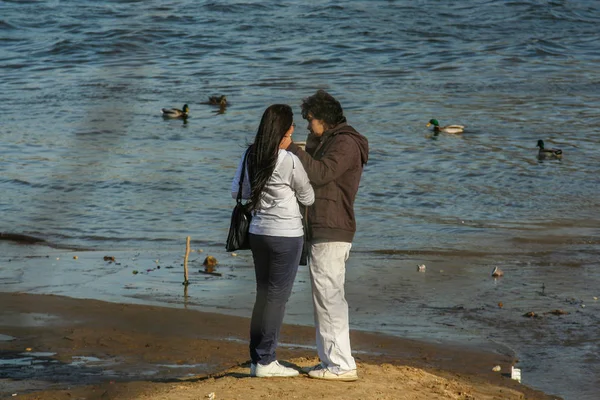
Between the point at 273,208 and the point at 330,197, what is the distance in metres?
0.30

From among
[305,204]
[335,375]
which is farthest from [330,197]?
[335,375]

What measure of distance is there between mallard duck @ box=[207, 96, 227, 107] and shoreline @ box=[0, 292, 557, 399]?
15.4 m

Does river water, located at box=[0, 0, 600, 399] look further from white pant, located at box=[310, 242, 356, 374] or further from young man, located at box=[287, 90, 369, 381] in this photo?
white pant, located at box=[310, 242, 356, 374]

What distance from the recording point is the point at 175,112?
22219mm

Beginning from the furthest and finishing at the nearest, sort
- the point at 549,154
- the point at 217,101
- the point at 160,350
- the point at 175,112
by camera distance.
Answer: the point at 217,101 → the point at 175,112 → the point at 549,154 → the point at 160,350

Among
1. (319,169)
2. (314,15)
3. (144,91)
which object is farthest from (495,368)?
Answer: (314,15)

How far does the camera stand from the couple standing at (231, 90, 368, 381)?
16.1 ft

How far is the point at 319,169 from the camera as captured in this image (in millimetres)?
4938

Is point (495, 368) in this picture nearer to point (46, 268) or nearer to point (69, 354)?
point (69, 354)

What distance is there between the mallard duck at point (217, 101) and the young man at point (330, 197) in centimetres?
1867

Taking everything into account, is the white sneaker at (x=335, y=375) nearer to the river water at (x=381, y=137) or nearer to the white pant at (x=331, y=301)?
the white pant at (x=331, y=301)

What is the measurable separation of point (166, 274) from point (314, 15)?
28.3 meters

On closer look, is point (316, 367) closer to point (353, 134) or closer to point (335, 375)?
point (335, 375)

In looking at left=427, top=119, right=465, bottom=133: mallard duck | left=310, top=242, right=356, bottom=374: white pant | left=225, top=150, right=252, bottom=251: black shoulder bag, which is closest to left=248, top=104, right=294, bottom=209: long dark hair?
left=225, top=150, right=252, bottom=251: black shoulder bag
